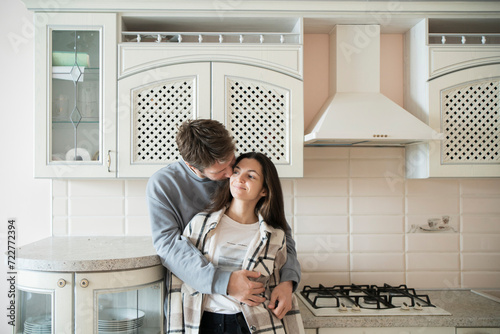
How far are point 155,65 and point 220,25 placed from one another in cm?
43

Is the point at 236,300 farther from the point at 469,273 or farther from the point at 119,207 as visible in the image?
the point at 469,273

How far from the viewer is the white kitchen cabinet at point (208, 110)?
200 cm

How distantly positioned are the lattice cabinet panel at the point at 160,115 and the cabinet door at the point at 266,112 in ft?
0.51

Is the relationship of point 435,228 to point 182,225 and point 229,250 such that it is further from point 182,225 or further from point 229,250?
point 182,225

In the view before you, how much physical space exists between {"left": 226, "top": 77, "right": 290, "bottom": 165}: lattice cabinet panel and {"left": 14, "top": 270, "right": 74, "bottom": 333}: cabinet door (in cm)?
92

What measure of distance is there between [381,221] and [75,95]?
1.68 meters

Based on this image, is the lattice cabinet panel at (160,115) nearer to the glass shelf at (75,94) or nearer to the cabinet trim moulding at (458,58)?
the glass shelf at (75,94)

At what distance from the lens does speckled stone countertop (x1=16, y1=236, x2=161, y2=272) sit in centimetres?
157

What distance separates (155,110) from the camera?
2.01 meters

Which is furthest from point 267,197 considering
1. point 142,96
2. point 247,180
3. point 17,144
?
point 17,144

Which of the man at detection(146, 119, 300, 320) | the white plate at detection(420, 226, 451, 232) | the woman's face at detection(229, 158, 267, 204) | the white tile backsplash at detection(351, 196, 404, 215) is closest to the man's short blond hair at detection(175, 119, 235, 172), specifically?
the man at detection(146, 119, 300, 320)

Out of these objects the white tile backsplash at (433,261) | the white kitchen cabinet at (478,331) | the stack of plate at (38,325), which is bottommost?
the white kitchen cabinet at (478,331)

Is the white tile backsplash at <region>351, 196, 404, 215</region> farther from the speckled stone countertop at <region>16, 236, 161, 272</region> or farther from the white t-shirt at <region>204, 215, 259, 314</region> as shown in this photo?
the speckled stone countertop at <region>16, 236, 161, 272</region>

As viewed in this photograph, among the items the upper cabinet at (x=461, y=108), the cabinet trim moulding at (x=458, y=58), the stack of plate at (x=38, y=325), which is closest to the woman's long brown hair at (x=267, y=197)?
the stack of plate at (x=38, y=325)
